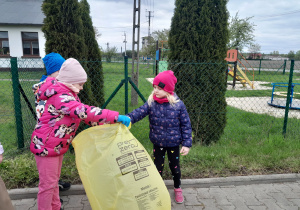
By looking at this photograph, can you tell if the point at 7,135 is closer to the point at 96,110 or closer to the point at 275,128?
the point at 96,110

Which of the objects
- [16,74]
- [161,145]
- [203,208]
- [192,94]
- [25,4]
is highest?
[25,4]

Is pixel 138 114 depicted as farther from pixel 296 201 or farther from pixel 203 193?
pixel 296 201

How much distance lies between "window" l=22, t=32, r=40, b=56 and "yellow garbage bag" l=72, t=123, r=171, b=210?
64.7ft

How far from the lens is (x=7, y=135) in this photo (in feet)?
15.6

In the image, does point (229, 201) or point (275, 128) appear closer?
point (229, 201)

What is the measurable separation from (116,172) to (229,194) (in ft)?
5.70

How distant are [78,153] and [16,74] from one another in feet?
7.02

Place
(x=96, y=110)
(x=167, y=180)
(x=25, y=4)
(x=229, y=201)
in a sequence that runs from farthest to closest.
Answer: (x=25, y=4), (x=167, y=180), (x=229, y=201), (x=96, y=110)

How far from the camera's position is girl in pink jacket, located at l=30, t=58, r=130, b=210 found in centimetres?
185

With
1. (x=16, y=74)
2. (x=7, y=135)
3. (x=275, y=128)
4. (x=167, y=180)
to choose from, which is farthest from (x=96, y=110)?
(x=275, y=128)

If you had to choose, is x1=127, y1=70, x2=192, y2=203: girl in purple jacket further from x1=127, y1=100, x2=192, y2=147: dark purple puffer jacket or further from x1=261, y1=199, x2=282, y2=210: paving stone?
x1=261, y1=199, x2=282, y2=210: paving stone

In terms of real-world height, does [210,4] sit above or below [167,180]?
above

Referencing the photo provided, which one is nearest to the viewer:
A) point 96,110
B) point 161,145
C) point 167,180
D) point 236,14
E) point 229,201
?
point 96,110

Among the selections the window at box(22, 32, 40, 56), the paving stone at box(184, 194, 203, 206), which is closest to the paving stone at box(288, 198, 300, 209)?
the paving stone at box(184, 194, 203, 206)
